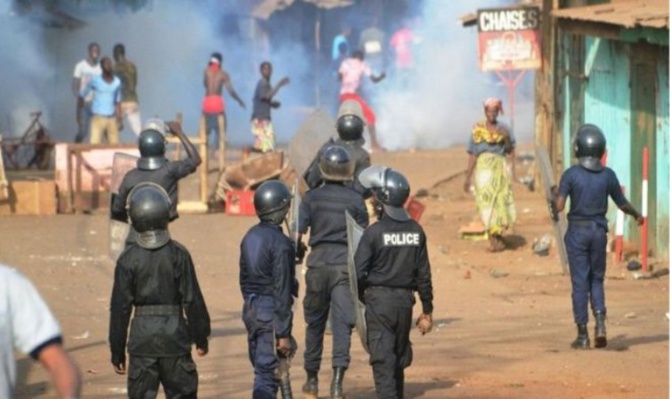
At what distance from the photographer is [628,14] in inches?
682

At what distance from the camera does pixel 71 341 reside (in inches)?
507

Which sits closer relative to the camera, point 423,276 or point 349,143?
point 423,276

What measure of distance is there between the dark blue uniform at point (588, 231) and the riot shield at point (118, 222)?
3.18 meters

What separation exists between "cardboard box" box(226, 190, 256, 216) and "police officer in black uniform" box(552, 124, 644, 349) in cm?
1013

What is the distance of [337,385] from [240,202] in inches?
479

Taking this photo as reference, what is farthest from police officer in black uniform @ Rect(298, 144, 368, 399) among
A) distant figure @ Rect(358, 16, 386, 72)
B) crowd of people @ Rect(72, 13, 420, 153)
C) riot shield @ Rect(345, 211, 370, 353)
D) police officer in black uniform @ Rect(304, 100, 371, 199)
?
distant figure @ Rect(358, 16, 386, 72)

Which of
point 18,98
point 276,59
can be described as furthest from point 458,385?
point 276,59

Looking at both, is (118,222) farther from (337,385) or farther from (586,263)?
(586,263)

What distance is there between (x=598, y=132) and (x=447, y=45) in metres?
27.7

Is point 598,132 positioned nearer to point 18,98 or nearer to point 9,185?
point 9,185

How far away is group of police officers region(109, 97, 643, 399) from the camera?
26.6ft

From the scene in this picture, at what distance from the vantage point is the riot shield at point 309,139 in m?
13.2

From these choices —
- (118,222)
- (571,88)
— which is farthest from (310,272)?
(571,88)

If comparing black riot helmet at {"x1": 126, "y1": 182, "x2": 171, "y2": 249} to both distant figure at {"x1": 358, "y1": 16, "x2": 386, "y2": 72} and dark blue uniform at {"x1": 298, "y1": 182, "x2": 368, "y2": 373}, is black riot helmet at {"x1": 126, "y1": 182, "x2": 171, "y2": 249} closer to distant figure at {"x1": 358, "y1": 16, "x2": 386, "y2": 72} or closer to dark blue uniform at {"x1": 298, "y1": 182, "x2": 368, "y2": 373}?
dark blue uniform at {"x1": 298, "y1": 182, "x2": 368, "y2": 373}
